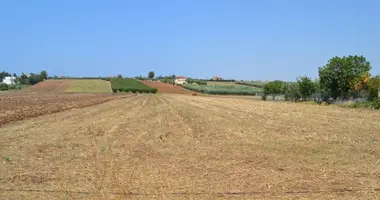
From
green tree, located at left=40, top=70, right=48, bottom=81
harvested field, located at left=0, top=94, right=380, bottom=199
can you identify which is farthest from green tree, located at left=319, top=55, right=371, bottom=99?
green tree, located at left=40, top=70, right=48, bottom=81

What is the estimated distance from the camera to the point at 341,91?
6262 centimetres

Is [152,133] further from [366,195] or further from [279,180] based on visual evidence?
[366,195]

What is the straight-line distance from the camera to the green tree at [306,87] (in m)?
75.3

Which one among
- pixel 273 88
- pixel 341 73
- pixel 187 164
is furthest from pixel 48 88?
pixel 187 164

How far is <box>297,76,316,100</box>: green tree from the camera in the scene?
75275 millimetres

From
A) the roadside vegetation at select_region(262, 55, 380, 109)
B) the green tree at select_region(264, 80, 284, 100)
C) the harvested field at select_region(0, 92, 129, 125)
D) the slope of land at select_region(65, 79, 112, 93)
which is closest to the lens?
the harvested field at select_region(0, 92, 129, 125)

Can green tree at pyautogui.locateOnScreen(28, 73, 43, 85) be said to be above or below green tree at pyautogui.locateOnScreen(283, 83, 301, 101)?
above

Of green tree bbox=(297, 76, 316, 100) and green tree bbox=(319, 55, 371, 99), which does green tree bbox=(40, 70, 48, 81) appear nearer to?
green tree bbox=(297, 76, 316, 100)

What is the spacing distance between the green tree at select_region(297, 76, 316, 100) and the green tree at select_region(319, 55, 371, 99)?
9.52 metres

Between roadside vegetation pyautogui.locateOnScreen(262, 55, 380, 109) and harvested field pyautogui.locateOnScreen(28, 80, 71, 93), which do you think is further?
harvested field pyautogui.locateOnScreen(28, 80, 71, 93)

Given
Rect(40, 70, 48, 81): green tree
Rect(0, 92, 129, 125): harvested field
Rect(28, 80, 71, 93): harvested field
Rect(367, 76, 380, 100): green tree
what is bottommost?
Rect(0, 92, 129, 125): harvested field

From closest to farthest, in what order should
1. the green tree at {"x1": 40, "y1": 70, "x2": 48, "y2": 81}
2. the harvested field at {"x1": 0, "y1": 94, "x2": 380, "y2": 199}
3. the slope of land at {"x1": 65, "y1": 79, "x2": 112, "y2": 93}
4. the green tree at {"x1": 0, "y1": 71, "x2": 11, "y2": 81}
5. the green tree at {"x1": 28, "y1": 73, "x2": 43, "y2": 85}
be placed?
the harvested field at {"x1": 0, "y1": 94, "x2": 380, "y2": 199}, the slope of land at {"x1": 65, "y1": 79, "x2": 112, "y2": 93}, the green tree at {"x1": 28, "y1": 73, "x2": 43, "y2": 85}, the green tree at {"x1": 40, "y1": 70, "x2": 48, "y2": 81}, the green tree at {"x1": 0, "y1": 71, "x2": 11, "y2": 81}

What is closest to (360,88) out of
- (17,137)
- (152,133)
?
(152,133)

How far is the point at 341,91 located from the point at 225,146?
53457mm
